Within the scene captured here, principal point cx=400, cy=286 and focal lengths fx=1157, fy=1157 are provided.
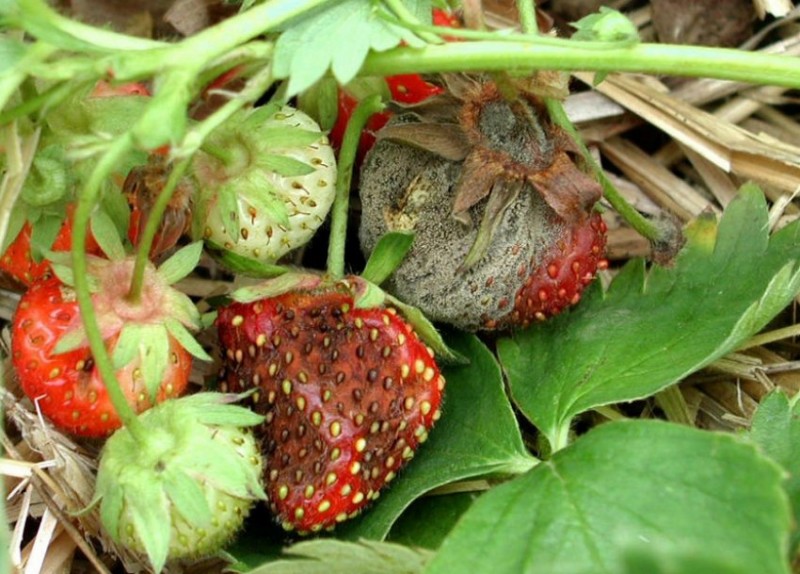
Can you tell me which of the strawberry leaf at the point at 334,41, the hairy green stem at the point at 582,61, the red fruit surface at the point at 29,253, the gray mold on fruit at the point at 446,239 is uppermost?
the strawberry leaf at the point at 334,41

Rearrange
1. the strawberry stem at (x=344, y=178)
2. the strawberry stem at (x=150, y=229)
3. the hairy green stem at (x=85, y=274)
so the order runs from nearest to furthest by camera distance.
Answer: the hairy green stem at (x=85, y=274) < the strawberry stem at (x=150, y=229) < the strawberry stem at (x=344, y=178)

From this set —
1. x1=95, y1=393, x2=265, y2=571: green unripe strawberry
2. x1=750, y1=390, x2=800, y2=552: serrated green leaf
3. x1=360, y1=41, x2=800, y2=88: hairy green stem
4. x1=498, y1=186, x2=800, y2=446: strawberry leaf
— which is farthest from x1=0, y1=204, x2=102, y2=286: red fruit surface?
x1=750, y1=390, x2=800, y2=552: serrated green leaf

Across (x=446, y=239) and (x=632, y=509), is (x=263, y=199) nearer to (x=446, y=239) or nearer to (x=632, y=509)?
(x=446, y=239)

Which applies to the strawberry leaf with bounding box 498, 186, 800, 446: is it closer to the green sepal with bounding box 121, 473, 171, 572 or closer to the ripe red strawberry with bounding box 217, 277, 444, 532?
the ripe red strawberry with bounding box 217, 277, 444, 532

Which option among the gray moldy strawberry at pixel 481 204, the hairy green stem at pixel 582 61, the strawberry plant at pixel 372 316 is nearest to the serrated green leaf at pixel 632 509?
the strawberry plant at pixel 372 316

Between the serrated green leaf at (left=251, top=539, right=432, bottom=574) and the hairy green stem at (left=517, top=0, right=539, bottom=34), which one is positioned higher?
the hairy green stem at (left=517, top=0, right=539, bottom=34)

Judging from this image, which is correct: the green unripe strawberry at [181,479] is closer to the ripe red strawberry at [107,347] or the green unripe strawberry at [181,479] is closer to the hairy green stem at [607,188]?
the ripe red strawberry at [107,347]

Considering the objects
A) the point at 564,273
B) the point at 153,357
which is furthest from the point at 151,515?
the point at 564,273
